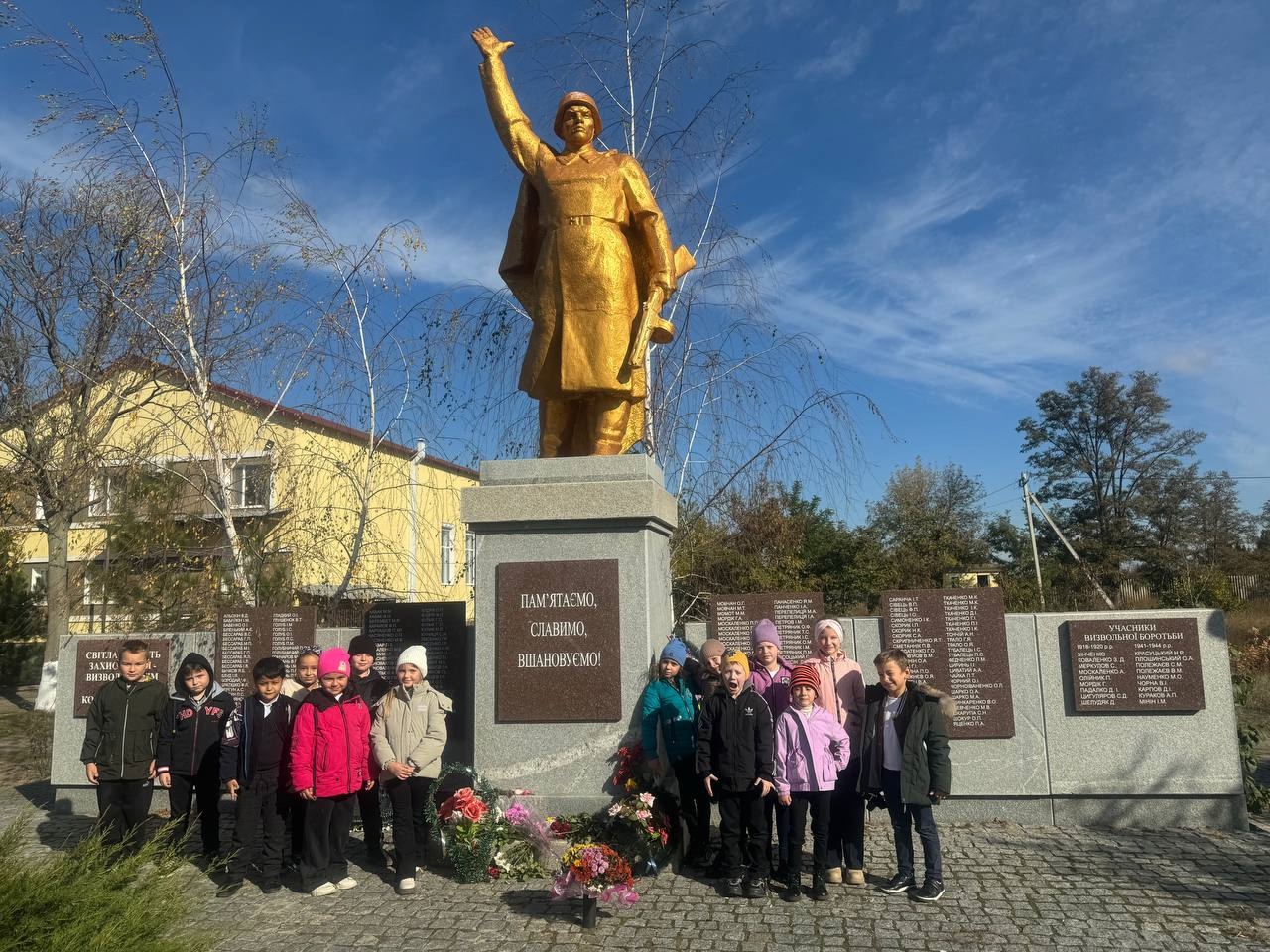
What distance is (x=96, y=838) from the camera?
10.3 feet

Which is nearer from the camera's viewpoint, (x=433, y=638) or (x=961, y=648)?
(x=961, y=648)

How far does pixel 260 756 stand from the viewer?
17.6ft

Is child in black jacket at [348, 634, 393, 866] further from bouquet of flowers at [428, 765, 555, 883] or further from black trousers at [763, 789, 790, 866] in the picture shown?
black trousers at [763, 789, 790, 866]

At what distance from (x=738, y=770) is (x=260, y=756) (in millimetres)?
2872

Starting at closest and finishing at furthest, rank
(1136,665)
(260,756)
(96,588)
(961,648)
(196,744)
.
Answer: (260,756)
(196,744)
(1136,665)
(961,648)
(96,588)

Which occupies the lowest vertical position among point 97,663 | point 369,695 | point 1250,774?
point 1250,774

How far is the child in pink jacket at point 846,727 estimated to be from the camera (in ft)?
16.5

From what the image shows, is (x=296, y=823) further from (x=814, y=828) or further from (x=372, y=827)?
(x=814, y=828)

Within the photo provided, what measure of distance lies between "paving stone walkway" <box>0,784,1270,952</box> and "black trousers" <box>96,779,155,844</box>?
660 millimetres

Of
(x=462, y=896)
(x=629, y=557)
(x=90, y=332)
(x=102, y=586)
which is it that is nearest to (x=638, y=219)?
(x=629, y=557)

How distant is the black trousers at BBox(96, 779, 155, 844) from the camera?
542 centimetres

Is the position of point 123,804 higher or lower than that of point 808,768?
lower

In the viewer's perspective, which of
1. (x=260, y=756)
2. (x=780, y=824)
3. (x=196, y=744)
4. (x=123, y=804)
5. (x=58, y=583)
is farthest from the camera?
(x=58, y=583)

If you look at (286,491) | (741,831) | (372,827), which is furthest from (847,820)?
(286,491)
